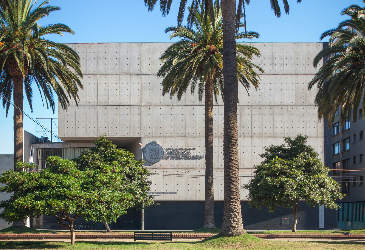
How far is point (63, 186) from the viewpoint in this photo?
20859 mm

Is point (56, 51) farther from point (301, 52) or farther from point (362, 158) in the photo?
point (362, 158)

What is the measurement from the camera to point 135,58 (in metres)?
47.7

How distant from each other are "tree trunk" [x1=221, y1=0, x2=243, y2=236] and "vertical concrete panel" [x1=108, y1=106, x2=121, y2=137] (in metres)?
26.9

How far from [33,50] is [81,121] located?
17663 mm

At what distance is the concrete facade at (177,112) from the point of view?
4662cm

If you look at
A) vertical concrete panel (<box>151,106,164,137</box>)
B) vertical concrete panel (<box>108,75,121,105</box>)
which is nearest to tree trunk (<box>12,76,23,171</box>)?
vertical concrete panel (<box>108,75,121,105</box>)

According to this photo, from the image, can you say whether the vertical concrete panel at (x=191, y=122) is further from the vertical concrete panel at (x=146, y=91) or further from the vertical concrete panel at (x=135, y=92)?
the vertical concrete panel at (x=135, y=92)

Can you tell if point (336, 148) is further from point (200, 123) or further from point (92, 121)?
point (92, 121)

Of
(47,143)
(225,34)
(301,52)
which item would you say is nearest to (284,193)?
(225,34)

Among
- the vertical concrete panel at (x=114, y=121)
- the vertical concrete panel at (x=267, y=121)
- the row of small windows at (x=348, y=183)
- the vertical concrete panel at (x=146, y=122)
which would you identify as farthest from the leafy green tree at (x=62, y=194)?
the row of small windows at (x=348, y=183)

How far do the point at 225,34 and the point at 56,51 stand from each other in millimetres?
14456

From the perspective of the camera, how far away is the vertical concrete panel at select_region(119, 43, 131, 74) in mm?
47625

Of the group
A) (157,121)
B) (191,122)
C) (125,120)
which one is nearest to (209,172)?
(191,122)

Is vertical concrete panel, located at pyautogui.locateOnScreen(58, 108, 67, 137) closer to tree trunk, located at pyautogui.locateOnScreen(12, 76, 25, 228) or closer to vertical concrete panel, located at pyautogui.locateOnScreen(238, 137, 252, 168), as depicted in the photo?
tree trunk, located at pyautogui.locateOnScreen(12, 76, 25, 228)
